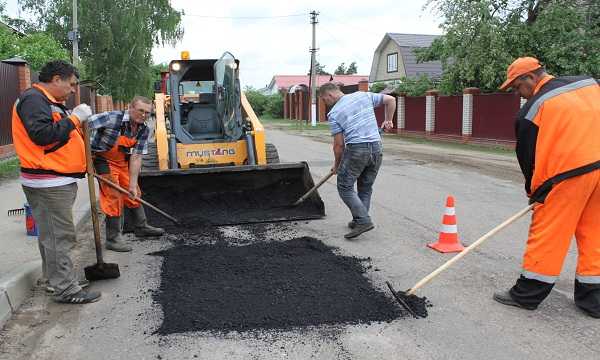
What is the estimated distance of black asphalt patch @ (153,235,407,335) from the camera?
374 cm

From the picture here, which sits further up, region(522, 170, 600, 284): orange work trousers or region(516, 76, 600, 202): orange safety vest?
region(516, 76, 600, 202): orange safety vest

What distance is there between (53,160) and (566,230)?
3.68 meters

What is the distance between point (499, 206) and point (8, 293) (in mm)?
6524

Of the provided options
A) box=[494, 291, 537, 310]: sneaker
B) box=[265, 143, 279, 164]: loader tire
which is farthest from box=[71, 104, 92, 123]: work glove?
box=[265, 143, 279, 164]: loader tire

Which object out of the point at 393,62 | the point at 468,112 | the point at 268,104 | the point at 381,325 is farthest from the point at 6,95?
the point at 268,104

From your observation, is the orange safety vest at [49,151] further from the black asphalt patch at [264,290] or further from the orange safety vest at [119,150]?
the orange safety vest at [119,150]

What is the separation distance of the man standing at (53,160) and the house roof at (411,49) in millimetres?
34503

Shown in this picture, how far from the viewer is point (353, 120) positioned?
19.4 feet

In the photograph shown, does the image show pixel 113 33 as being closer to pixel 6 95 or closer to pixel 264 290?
pixel 6 95

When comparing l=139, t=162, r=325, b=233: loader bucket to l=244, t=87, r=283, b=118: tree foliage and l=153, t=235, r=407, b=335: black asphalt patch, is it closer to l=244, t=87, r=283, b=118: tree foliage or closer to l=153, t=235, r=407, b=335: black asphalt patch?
l=153, t=235, r=407, b=335: black asphalt patch

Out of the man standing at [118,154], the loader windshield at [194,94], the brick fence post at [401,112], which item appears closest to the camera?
the man standing at [118,154]

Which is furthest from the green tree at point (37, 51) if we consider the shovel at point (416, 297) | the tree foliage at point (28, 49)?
the shovel at point (416, 297)

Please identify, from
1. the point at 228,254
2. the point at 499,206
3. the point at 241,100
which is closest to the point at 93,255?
the point at 228,254

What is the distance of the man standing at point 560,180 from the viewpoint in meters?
3.72
